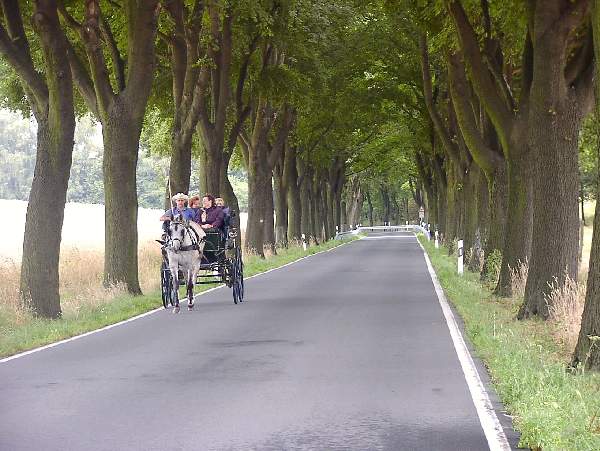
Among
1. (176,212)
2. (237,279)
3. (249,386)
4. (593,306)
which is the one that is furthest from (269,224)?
(249,386)

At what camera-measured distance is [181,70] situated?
1144 inches

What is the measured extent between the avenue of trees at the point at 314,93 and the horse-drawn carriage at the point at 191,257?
7.05 ft

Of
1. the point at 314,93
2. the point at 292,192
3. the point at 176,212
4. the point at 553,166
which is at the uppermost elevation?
the point at 314,93

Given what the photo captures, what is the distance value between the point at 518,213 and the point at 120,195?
335 inches

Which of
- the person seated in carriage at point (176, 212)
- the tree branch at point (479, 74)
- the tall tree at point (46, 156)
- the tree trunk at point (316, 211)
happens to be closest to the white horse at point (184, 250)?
the person seated in carriage at point (176, 212)

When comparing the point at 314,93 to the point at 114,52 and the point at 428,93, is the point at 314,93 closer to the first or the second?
the point at 428,93

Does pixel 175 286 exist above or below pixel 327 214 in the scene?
below

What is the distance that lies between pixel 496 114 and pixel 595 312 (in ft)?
38.2

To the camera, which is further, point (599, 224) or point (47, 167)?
point (47, 167)

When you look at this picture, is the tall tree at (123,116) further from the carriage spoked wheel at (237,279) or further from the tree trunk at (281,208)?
the tree trunk at (281,208)

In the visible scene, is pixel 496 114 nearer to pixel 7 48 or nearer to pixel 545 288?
pixel 545 288

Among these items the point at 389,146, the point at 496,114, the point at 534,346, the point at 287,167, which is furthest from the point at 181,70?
the point at 389,146

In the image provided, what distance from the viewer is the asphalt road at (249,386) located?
26.7 ft

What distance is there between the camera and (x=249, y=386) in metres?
10.7
